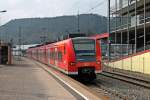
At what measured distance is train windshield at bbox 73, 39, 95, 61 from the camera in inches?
1044

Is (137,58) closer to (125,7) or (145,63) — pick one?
(145,63)

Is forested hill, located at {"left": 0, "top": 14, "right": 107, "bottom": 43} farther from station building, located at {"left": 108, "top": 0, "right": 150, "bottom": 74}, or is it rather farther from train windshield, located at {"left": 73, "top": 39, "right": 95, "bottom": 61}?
train windshield, located at {"left": 73, "top": 39, "right": 95, "bottom": 61}

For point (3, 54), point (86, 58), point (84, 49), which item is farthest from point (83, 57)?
point (3, 54)

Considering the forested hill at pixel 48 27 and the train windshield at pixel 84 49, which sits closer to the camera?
the train windshield at pixel 84 49

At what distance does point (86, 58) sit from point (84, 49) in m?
0.58

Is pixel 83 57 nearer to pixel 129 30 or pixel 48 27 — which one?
pixel 129 30

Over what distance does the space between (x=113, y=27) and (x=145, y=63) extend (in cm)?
2177

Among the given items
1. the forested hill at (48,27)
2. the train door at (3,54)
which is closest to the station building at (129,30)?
the train door at (3,54)

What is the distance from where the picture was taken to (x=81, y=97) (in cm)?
1582

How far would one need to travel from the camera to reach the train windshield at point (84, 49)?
26.5 meters

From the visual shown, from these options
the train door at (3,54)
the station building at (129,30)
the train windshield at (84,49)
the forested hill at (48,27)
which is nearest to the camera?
the train windshield at (84,49)

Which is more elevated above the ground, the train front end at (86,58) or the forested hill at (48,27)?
the forested hill at (48,27)

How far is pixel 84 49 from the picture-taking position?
26.7m

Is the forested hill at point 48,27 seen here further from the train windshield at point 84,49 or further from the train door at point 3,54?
the train windshield at point 84,49
